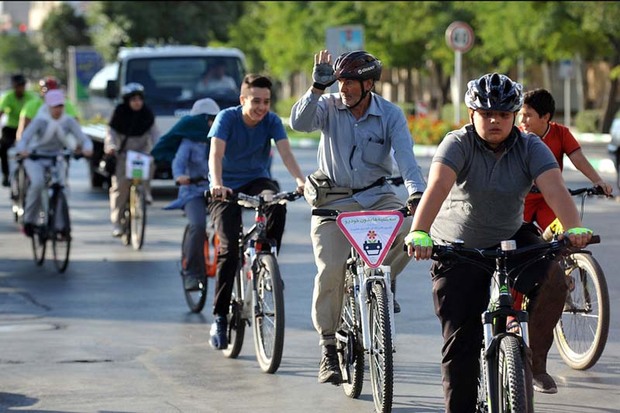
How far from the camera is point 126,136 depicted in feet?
57.2

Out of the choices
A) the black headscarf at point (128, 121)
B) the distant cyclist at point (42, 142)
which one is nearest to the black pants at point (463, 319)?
the distant cyclist at point (42, 142)

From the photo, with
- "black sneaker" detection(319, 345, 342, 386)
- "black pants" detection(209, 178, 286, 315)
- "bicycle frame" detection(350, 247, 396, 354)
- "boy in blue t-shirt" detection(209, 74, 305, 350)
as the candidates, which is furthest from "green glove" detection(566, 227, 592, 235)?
"black pants" detection(209, 178, 286, 315)

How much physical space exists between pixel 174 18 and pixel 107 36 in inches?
102

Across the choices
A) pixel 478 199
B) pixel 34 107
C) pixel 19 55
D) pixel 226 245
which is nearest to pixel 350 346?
pixel 478 199

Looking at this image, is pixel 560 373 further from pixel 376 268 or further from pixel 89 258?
pixel 89 258

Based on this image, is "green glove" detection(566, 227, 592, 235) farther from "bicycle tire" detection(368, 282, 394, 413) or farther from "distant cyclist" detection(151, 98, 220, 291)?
"distant cyclist" detection(151, 98, 220, 291)

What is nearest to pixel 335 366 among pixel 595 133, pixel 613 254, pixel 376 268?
pixel 376 268

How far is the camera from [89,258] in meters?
15.9

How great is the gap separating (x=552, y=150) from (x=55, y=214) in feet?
22.3

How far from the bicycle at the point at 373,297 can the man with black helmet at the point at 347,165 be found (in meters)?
0.19

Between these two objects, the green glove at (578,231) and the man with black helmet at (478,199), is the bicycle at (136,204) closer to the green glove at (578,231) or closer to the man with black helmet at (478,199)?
the man with black helmet at (478,199)

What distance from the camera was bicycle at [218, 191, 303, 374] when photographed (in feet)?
29.1

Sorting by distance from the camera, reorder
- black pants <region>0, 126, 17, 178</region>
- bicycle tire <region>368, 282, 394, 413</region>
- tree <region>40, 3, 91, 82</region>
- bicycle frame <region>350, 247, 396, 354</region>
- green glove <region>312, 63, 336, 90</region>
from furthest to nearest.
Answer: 1. tree <region>40, 3, 91, 82</region>
2. black pants <region>0, 126, 17, 178</region>
3. green glove <region>312, 63, 336, 90</region>
4. bicycle frame <region>350, 247, 396, 354</region>
5. bicycle tire <region>368, 282, 394, 413</region>

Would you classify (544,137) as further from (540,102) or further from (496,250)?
(496,250)
